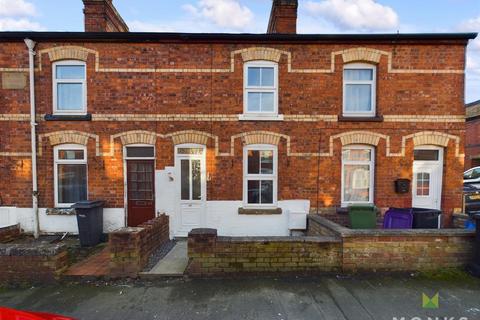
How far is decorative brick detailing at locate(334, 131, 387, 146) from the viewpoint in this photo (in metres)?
7.24

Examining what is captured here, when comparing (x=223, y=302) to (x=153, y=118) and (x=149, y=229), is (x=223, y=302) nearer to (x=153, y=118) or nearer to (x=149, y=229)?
(x=149, y=229)

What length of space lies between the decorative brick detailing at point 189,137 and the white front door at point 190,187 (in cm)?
15

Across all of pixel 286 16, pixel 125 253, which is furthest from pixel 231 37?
pixel 125 253

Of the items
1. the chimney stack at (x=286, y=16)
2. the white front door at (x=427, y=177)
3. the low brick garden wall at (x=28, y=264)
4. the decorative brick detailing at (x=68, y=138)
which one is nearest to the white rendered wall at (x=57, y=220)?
the decorative brick detailing at (x=68, y=138)

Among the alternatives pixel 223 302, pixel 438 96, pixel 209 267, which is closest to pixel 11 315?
pixel 223 302

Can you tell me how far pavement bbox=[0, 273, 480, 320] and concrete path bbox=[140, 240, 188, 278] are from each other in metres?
0.19

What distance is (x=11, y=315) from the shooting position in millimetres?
2314

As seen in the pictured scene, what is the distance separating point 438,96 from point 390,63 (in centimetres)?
166

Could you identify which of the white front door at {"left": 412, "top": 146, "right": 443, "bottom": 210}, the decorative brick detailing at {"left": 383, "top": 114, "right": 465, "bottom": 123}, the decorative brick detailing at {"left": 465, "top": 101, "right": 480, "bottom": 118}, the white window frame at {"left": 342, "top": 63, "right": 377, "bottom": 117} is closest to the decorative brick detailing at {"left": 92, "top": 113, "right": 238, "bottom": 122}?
the white window frame at {"left": 342, "top": 63, "right": 377, "bottom": 117}

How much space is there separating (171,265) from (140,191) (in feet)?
9.97

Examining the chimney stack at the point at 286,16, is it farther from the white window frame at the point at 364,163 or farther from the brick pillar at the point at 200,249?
the brick pillar at the point at 200,249

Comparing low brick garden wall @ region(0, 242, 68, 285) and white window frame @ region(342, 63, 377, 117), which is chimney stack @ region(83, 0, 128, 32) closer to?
low brick garden wall @ region(0, 242, 68, 285)

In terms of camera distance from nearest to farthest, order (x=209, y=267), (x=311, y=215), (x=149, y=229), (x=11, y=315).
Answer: (x=11, y=315), (x=209, y=267), (x=149, y=229), (x=311, y=215)

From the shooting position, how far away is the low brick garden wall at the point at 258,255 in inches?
183
